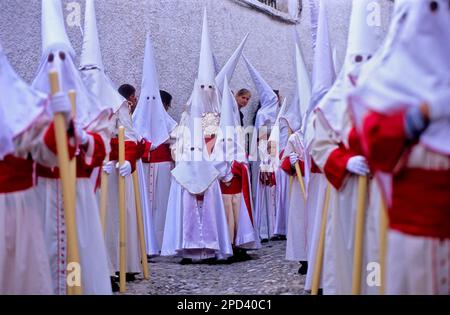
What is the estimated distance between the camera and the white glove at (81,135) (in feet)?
13.8

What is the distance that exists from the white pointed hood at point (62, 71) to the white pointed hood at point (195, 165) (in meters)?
3.10

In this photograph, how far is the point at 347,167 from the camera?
4.41m

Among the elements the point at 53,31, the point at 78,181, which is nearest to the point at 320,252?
the point at 78,181

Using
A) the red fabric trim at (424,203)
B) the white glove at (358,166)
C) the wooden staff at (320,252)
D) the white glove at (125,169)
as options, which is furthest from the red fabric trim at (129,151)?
the red fabric trim at (424,203)

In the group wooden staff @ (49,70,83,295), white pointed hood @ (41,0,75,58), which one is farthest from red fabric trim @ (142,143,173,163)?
wooden staff @ (49,70,83,295)

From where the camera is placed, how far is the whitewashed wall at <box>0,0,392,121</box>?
27.9 ft

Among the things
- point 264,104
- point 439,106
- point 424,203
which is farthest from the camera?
point 264,104

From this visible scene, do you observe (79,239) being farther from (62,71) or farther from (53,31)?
(53,31)

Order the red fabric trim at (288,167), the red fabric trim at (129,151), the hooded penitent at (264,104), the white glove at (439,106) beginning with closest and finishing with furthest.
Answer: the white glove at (439,106)
the red fabric trim at (129,151)
the red fabric trim at (288,167)
the hooded penitent at (264,104)

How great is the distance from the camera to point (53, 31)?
486 cm

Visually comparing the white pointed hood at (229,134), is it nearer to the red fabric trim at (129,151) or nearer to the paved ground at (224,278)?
the paved ground at (224,278)

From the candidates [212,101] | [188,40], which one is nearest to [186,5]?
[188,40]

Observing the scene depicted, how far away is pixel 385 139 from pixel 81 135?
6.79 ft
